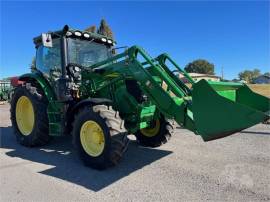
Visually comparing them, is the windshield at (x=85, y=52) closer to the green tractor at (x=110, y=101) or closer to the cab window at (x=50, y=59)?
the green tractor at (x=110, y=101)

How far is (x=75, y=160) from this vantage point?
559 centimetres

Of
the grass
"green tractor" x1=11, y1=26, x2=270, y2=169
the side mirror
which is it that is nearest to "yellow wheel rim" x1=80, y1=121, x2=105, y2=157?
"green tractor" x1=11, y1=26, x2=270, y2=169

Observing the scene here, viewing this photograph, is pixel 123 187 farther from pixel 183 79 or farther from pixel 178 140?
pixel 178 140

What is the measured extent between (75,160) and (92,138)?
72cm

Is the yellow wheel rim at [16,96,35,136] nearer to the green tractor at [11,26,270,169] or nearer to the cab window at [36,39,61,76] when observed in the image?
the green tractor at [11,26,270,169]

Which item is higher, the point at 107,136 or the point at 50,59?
the point at 50,59

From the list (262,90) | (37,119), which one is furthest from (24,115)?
(262,90)

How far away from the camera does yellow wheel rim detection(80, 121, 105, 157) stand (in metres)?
5.08

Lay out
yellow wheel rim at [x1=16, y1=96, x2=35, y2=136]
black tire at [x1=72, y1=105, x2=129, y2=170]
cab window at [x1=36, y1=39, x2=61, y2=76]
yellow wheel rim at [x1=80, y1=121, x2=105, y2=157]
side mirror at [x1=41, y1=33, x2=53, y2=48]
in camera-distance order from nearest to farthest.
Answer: black tire at [x1=72, y1=105, x2=129, y2=170]
yellow wheel rim at [x1=80, y1=121, x2=105, y2=157]
side mirror at [x1=41, y1=33, x2=53, y2=48]
cab window at [x1=36, y1=39, x2=61, y2=76]
yellow wheel rim at [x1=16, y1=96, x2=35, y2=136]

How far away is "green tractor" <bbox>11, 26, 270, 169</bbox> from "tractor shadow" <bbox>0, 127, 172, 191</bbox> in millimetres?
194

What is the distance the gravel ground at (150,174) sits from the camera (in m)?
3.97

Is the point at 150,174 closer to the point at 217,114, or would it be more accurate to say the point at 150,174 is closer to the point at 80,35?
the point at 217,114

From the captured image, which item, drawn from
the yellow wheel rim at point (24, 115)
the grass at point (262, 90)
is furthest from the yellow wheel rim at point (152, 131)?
the grass at point (262, 90)

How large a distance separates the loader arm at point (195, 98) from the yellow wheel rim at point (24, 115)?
2.25 metres
